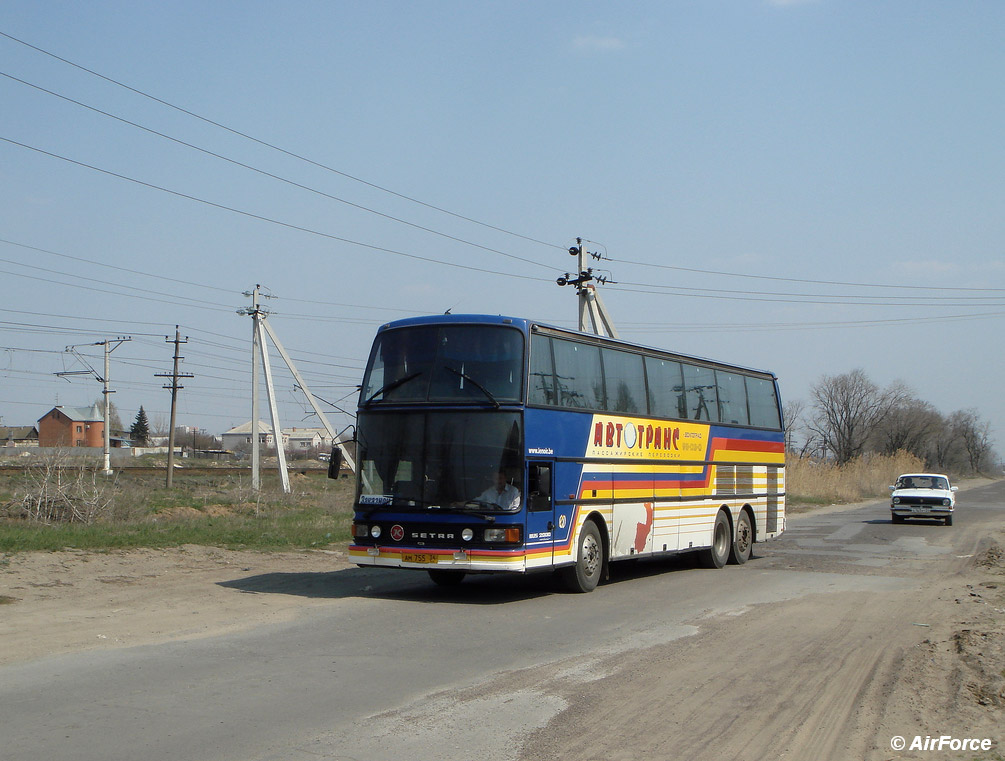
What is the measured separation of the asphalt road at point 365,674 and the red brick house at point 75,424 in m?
112

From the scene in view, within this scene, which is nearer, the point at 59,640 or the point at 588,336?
the point at 59,640

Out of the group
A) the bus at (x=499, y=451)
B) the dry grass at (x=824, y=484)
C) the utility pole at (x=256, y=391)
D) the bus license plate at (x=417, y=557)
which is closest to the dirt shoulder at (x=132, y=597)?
the bus license plate at (x=417, y=557)

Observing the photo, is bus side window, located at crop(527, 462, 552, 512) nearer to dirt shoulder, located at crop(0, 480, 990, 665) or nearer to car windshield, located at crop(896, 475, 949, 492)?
dirt shoulder, located at crop(0, 480, 990, 665)

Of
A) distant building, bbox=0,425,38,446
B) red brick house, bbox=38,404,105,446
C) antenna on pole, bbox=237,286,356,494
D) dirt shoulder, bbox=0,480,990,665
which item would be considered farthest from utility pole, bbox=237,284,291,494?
distant building, bbox=0,425,38,446

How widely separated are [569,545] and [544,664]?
5.02 meters

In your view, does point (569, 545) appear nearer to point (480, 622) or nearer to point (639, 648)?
point (480, 622)

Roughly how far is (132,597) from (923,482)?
30.5m

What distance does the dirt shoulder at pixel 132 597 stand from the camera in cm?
1000

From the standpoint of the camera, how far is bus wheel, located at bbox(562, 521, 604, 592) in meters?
14.1

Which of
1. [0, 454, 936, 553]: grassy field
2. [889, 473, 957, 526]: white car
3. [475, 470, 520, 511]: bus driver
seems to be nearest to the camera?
[475, 470, 520, 511]: bus driver

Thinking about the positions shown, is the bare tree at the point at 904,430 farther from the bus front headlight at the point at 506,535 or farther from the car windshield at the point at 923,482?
the bus front headlight at the point at 506,535

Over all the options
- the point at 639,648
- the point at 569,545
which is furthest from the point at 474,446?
the point at 639,648

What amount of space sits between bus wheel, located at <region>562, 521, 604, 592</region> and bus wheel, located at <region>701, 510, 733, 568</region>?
4.67m

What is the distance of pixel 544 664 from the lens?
8.80 metres
